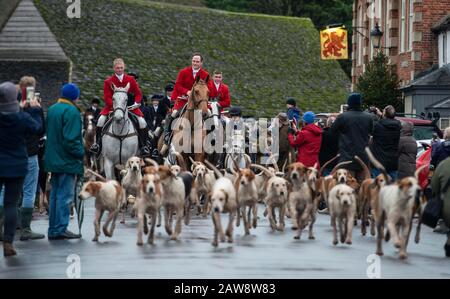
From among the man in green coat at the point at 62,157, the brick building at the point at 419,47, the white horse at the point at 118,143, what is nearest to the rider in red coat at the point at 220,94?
the white horse at the point at 118,143

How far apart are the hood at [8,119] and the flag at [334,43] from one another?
36750mm

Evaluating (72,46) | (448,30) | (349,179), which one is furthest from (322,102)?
(349,179)

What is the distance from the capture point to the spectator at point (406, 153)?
Result: 78.9 feet

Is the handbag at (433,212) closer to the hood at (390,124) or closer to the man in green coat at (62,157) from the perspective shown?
the man in green coat at (62,157)

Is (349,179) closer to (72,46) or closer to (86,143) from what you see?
(86,143)

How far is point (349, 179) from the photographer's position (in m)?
20.3

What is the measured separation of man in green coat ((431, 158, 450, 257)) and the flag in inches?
1397

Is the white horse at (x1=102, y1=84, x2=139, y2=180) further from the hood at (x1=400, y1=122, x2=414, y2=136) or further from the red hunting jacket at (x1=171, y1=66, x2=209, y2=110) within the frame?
the hood at (x1=400, y1=122, x2=414, y2=136)

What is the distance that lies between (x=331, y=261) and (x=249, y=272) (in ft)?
5.68

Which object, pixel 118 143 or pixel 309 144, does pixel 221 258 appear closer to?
pixel 118 143

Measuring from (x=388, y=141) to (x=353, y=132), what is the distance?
204 centimetres

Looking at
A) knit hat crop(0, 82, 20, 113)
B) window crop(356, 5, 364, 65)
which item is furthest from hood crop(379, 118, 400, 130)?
window crop(356, 5, 364, 65)

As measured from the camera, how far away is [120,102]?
24.1 m

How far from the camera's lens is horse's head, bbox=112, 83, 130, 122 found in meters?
24.1
